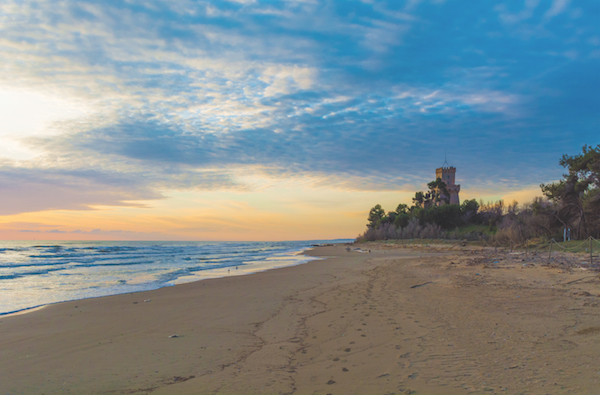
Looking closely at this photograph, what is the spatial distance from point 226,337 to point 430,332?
3.45 meters

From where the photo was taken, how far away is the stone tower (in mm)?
77438

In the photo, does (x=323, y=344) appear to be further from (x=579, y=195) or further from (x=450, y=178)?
(x=450, y=178)

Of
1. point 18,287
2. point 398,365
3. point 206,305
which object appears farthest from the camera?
point 18,287

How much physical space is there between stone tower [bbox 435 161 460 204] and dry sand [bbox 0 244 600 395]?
7364 centimetres

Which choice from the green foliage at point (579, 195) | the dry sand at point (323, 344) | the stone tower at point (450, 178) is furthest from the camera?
the stone tower at point (450, 178)

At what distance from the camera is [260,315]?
7.41 meters

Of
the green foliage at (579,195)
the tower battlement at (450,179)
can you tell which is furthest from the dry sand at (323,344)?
the tower battlement at (450,179)

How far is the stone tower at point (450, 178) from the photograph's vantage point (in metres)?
77.4

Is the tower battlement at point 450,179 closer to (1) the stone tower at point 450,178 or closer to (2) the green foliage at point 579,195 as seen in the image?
(1) the stone tower at point 450,178

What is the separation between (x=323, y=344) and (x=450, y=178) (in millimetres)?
82085

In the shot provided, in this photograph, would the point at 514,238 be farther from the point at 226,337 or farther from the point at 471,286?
the point at 226,337

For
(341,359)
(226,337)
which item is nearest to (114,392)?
(226,337)

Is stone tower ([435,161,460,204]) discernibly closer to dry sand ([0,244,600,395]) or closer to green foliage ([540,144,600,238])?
green foliage ([540,144,600,238])

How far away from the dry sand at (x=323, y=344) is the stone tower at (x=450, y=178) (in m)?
73.6
